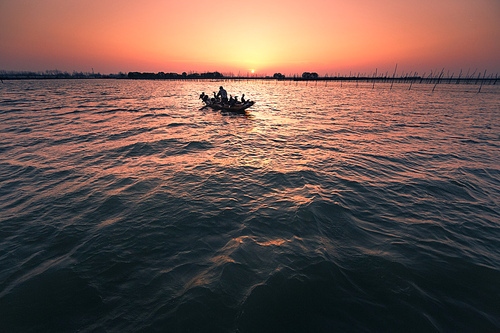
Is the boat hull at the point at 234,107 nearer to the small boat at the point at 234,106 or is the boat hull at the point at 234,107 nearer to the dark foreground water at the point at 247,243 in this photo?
the small boat at the point at 234,106

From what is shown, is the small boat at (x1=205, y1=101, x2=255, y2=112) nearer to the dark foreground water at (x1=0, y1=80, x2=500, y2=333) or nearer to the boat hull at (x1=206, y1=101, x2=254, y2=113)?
the boat hull at (x1=206, y1=101, x2=254, y2=113)

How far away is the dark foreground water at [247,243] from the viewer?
352 cm

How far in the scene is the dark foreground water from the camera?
11.5ft

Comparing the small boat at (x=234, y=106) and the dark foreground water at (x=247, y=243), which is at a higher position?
the small boat at (x=234, y=106)

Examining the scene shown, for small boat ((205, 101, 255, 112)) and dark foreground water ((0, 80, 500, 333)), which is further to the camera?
small boat ((205, 101, 255, 112))

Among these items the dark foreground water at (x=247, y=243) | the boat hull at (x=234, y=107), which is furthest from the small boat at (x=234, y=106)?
the dark foreground water at (x=247, y=243)

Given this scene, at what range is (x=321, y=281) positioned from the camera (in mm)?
4133

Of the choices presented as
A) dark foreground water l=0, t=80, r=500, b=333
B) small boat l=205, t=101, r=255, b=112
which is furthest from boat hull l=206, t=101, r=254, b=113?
dark foreground water l=0, t=80, r=500, b=333

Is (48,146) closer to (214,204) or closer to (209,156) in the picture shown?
(209,156)

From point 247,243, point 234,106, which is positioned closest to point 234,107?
point 234,106

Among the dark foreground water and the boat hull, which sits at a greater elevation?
the boat hull

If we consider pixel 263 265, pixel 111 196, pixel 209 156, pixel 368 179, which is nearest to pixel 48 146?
pixel 111 196

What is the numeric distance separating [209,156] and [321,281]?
865 centimetres

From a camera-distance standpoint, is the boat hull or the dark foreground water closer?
the dark foreground water
